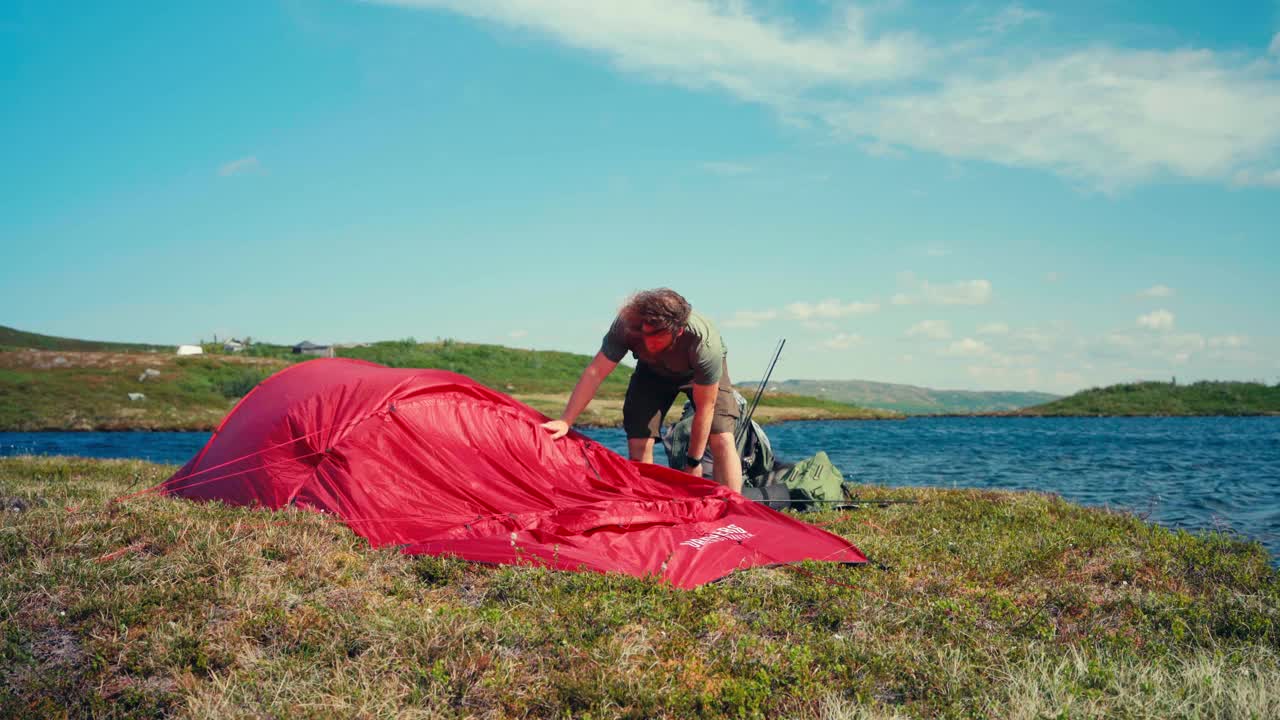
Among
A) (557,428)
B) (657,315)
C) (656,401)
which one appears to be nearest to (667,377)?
(656,401)

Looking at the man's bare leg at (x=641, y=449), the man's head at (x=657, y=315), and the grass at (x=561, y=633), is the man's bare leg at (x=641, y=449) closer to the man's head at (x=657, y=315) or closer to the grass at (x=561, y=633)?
the man's head at (x=657, y=315)

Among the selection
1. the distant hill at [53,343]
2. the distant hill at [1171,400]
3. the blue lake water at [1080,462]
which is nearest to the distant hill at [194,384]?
the blue lake water at [1080,462]

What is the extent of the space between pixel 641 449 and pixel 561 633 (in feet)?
13.2

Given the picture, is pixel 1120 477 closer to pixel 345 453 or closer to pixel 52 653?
pixel 345 453

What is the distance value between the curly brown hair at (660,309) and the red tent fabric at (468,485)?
1578mm

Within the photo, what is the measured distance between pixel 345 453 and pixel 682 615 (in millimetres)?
3506

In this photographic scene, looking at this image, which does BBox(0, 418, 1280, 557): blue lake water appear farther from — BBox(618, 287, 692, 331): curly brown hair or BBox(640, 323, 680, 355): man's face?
BBox(618, 287, 692, 331): curly brown hair

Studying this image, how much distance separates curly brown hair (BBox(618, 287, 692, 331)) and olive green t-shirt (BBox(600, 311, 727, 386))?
0.23m

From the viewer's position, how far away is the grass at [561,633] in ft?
Result: 11.5

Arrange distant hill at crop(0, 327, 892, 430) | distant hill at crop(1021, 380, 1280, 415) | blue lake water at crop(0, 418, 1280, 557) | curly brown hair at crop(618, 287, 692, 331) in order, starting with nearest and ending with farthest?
curly brown hair at crop(618, 287, 692, 331)
blue lake water at crop(0, 418, 1280, 557)
distant hill at crop(0, 327, 892, 430)
distant hill at crop(1021, 380, 1280, 415)

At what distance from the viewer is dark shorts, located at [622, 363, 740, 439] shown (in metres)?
7.73

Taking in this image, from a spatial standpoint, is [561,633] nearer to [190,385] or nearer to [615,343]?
[615,343]

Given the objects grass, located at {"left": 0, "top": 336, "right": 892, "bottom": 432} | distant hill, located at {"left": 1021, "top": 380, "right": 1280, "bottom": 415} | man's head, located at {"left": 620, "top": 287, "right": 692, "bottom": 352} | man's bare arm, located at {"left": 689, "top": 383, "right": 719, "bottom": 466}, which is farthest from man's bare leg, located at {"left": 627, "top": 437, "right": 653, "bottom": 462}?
distant hill, located at {"left": 1021, "top": 380, "right": 1280, "bottom": 415}

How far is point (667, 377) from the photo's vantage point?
7.66m
